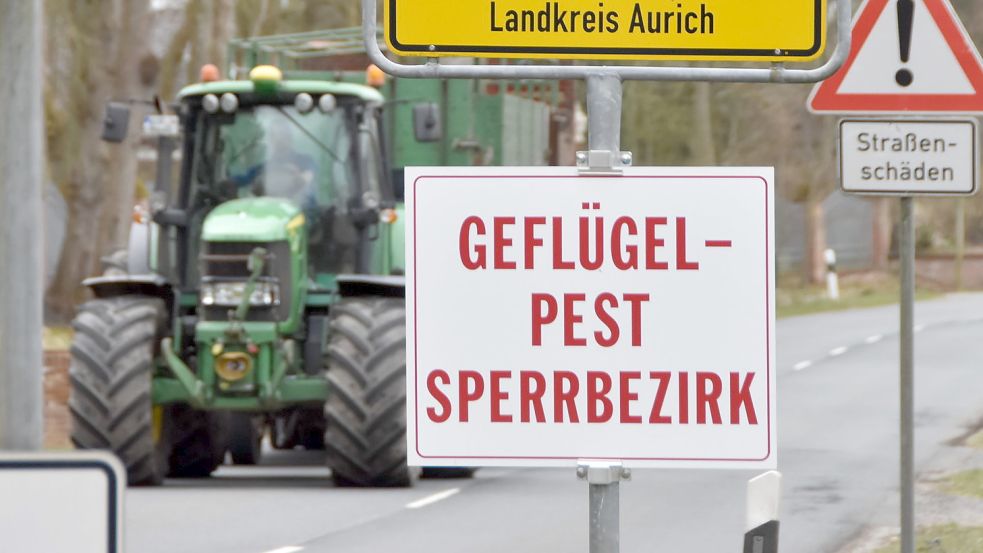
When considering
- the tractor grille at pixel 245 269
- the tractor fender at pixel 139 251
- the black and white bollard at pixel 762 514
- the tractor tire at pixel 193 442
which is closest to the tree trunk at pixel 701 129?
the tractor fender at pixel 139 251

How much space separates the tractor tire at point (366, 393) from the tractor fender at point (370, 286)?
0.76ft

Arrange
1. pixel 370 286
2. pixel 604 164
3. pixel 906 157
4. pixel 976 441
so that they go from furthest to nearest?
pixel 976 441 → pixel 370 286 → pixel 906 157 → pixel 604 164

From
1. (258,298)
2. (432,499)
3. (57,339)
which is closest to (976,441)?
(432,499)

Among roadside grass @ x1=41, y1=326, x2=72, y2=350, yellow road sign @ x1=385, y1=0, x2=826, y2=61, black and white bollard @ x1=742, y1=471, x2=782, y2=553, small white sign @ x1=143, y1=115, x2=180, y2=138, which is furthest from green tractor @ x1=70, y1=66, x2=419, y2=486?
yellow road sign @ x1=385, y1=0, x2=826, y2=61

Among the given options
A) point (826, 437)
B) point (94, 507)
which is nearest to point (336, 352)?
point (826, 437)

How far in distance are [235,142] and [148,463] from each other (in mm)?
2250

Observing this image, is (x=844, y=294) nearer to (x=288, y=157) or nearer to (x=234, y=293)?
(x=288, y=157)

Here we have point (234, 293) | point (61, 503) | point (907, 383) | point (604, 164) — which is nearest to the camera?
point (61, 503)

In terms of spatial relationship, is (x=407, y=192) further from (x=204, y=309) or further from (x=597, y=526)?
(x=204, y=309)

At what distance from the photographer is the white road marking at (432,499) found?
12.6m

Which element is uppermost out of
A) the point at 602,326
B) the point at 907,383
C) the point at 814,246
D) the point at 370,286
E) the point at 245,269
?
the point at 602,326

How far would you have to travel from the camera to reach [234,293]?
13422mm

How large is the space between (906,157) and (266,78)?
Answer: 23.5 feet

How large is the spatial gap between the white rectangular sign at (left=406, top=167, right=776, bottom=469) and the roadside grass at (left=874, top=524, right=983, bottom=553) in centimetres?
676
